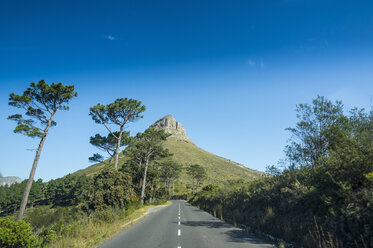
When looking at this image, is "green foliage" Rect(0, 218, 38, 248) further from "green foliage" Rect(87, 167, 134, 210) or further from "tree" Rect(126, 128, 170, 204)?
"tree" Rect(126, 128, 170, 204)

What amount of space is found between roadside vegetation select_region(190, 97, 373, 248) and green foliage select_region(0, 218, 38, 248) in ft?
30.9

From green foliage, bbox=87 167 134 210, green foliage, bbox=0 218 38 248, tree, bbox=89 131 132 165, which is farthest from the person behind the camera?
tree, bbox=89 131 132 165

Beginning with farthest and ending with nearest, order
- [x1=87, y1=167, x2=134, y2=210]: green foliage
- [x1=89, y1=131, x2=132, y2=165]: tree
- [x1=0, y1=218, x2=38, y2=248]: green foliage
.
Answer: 1. [x1=89, y1=131, x2=132, y2=165]: tree
2. [x1=87, y1=167, x2=134, y2=210]: green foliage
3. [x1=0, y1=218, x2=38, y2=248]: green foliage

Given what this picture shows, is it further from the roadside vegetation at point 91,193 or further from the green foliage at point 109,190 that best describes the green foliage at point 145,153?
the green foliage at point 109,190

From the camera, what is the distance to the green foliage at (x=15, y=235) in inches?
241

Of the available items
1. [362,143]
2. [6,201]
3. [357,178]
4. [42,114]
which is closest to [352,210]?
[357,178]

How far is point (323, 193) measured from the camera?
26.8 ft

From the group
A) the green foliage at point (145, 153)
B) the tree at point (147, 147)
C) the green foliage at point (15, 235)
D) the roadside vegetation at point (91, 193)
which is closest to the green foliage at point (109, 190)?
the roadside vegetation at point (91, 193)

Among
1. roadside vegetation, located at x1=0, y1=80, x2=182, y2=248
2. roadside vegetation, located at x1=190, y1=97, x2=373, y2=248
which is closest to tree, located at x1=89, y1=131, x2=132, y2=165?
roadside vegetation, located at x1=0, y1=80, x2=182, y2=248

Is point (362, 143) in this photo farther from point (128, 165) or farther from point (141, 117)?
point (128, 165)

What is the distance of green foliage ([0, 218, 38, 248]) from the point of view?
6117 millimetres

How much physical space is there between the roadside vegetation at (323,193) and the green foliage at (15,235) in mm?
9422

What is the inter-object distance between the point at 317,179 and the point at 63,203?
3718 inches

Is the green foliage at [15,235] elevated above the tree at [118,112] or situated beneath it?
situated beneath
